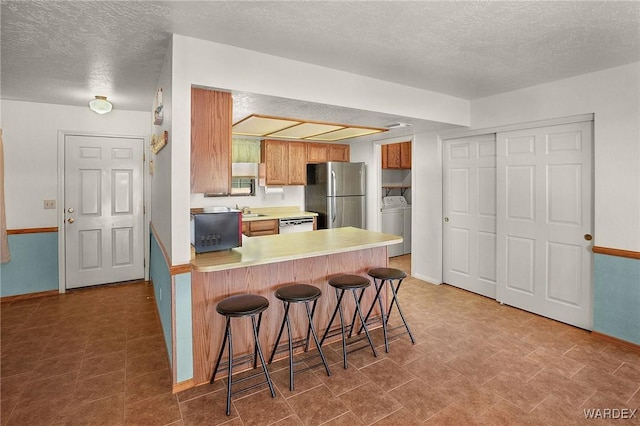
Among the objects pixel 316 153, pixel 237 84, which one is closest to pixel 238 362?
pixel 237 84

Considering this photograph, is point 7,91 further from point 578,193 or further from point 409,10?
point 578,193

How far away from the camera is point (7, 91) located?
3615 mm

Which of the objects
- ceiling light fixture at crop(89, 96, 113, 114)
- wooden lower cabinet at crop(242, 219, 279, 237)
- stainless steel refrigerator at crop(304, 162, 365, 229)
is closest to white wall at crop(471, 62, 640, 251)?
stainless steel refrigerator at crop(304, 162, 365, 229)

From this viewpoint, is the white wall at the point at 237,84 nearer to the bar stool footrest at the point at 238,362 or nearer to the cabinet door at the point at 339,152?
the bar stool footrest at the point at 238,362

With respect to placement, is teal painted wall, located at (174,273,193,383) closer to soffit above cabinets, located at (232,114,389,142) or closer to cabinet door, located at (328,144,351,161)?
soffit above cabinets, located at (232,114,389,142)

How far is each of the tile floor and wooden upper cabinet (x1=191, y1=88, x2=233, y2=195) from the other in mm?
1454

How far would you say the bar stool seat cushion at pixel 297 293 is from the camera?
2373mm

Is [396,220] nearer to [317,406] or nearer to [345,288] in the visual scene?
[345,288]

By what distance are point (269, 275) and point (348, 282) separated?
2.09 ft

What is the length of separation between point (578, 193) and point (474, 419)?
7.99 ft

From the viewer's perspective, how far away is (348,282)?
2.73 m

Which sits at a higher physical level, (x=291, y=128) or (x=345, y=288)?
(x=291, y=128)

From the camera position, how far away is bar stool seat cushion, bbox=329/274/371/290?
8.75ft

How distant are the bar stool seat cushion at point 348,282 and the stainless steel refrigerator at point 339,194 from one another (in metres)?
2.79
